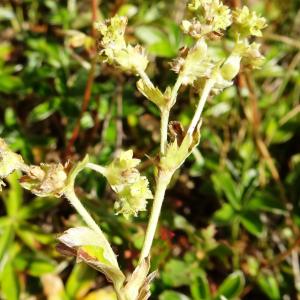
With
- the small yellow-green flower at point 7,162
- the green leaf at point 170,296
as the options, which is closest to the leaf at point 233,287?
the green leaf at point 170,296

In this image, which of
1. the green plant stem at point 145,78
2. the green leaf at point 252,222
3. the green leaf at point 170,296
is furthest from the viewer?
the green leaf at point 252,222

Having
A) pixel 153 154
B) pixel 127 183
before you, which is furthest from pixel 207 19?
pixel 153 154

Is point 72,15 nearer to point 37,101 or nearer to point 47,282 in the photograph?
point 37,101

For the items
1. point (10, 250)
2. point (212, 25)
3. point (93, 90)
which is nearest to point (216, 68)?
point (212, 25)

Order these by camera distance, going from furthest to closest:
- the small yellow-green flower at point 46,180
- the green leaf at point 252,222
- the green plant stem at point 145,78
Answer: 1. the green leaf at point 252,222
2. the green plant stem at point 145,78
3. the small yellow-green flower at point 46,180

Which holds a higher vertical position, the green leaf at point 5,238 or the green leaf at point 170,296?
the green leaf at point 170,296

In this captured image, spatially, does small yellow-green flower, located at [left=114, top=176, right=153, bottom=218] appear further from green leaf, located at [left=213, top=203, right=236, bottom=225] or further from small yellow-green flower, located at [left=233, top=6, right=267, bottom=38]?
green leaf, located at [left=213, top=203, right=236, bottom=225]

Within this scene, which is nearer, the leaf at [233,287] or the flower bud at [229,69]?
the flower bud at [229,69]

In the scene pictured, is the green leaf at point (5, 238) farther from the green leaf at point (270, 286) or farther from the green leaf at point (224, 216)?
the green leaf at point (270, 286)
